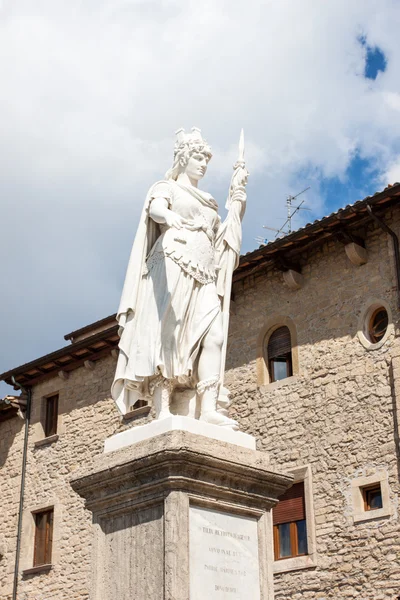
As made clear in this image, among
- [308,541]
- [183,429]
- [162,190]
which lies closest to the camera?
[183,429]

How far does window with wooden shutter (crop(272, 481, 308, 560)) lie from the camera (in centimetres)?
1633

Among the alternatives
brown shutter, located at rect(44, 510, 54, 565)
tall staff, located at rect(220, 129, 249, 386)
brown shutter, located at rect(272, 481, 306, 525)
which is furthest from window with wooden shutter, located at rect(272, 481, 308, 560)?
tall staff, located at rect(220, 129, 249, 386)

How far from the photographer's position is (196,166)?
7746 mm


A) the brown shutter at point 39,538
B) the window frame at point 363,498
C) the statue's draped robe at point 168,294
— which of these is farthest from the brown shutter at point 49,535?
the statue's draped robe at point 168,294

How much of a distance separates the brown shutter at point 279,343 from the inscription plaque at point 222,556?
11072 millimetres

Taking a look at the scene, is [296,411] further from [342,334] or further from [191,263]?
[191,263]

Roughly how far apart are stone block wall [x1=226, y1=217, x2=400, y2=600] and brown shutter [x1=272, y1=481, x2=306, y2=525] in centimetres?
32

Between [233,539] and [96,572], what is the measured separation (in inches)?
38.3

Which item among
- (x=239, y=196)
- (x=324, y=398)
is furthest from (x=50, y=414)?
(x=239, y=196)

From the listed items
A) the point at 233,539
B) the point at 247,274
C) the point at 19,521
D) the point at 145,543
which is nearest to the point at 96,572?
the point at 145,543

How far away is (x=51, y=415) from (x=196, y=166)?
1614 centimetres

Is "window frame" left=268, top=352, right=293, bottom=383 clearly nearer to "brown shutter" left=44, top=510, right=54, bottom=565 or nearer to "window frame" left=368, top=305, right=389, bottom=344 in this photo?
"window frame" left=368, top=305, right=389, bottom=344

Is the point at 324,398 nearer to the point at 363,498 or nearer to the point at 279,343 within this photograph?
the point at 279,343

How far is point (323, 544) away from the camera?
1590cm
